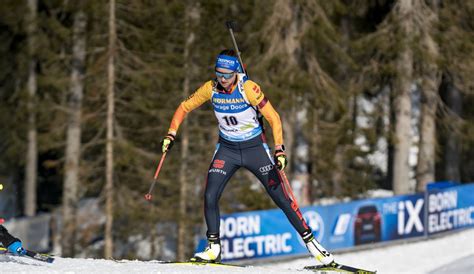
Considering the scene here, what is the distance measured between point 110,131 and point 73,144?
2.60 metres

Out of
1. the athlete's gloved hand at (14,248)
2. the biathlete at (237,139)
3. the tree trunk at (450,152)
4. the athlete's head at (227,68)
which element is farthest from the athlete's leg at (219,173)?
the tree trunk at (450,152)

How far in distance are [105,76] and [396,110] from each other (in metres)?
7.60

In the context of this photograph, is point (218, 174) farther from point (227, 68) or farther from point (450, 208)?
point (450, 208)

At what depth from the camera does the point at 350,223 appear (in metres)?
17.1

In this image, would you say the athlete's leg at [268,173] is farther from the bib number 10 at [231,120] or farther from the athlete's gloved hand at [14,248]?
the athlete's gloved hand at [14,248]

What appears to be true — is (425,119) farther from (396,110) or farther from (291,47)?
(291,47)

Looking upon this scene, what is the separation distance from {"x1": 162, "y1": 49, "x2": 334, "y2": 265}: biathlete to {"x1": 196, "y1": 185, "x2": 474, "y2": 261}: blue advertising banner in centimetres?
483

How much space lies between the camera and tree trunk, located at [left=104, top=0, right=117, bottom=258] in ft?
69.1

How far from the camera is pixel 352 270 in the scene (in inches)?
346

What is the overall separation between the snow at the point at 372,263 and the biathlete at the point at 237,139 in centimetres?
52

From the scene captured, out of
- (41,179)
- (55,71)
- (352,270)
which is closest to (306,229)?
(352,270)

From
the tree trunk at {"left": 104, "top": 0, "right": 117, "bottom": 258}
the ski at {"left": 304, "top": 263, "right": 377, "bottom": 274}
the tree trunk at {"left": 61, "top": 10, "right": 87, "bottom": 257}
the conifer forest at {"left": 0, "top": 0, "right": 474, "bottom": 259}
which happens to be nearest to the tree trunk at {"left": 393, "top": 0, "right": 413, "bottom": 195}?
the conifer forest at {"left": 0, "top": 0, "right": 474, "bottom": 259}

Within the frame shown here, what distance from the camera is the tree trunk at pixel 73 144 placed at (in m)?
23.6

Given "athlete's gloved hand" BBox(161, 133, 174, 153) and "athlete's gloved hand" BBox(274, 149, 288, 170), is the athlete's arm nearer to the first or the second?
"athlete's gloved hand" BBox(274, 149, 288, 170)
